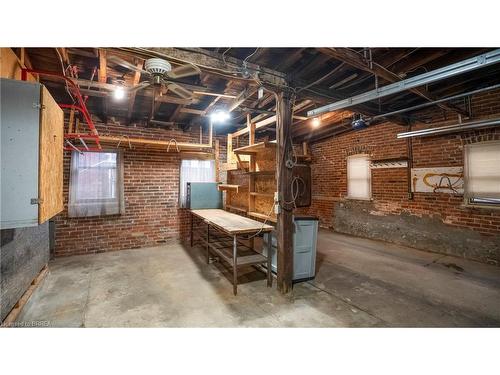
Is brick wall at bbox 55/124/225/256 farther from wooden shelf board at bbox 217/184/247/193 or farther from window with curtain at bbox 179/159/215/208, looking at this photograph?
wooden shelf board at bbox 217/184/247/193

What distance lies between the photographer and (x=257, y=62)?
9.30ft

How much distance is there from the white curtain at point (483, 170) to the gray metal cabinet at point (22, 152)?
20.1ft

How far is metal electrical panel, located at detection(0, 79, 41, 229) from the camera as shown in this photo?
168 centimetres

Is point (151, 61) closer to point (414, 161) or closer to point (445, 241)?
point (414, 161)

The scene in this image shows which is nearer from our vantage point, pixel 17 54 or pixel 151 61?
pixel 151 61

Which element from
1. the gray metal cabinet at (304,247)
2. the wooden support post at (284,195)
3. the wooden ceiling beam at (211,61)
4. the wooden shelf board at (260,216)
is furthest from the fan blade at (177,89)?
the gray metal cabinet at (304,247)

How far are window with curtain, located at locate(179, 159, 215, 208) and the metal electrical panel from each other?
3.75m

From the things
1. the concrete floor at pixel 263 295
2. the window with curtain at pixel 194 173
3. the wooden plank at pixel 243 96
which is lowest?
the concrete floor at pixel 263 295

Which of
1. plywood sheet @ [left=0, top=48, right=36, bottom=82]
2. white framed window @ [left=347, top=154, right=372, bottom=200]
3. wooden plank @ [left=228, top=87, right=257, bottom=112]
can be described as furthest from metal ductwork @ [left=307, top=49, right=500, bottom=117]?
plywood sheet @ [left=0, top=48, right=36, bottom=82]

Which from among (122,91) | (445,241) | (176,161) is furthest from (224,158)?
(445,241)

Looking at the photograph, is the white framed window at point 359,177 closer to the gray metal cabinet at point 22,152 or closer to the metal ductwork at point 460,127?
the metal ductwork at point 460,127

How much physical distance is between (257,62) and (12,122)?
2.39 m

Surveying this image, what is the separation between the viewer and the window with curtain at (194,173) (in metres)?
5.55

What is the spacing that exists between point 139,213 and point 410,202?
19.7ft
